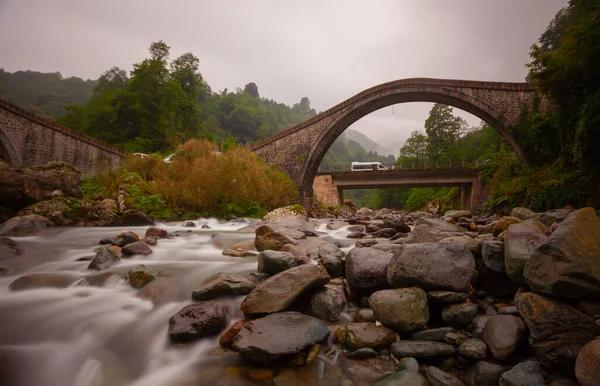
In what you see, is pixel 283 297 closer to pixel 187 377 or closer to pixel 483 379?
pixel 187 377

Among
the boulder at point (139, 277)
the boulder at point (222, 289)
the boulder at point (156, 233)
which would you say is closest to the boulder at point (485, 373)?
the boulder at point (222, 289)

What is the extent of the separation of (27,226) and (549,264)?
942 centimetres

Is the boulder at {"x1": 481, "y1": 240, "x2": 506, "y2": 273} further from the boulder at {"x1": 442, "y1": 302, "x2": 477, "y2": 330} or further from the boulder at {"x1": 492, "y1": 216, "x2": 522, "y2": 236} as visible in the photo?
the boulder at {"x1": 492, "y1": 216, "x2": 522, "y2": 236}

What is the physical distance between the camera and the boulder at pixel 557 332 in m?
1.69

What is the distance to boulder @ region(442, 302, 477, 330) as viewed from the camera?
2.29m

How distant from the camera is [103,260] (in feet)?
12.7

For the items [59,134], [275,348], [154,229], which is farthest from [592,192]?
[59,134]

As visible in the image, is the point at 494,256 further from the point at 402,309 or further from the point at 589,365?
the point at 589,365

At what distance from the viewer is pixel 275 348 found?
201 cm

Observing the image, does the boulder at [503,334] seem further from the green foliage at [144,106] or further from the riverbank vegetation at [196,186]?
the green foliage at [144,106]

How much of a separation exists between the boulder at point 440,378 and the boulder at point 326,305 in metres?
0.96

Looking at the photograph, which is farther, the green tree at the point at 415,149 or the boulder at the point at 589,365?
the green tree at the point at 415,149

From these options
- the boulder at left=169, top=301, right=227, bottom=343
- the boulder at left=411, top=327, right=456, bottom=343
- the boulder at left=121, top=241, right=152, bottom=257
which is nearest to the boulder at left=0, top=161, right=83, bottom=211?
the boulder at left=121, top=241, right=152, bottom=257

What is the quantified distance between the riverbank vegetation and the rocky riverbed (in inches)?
249
